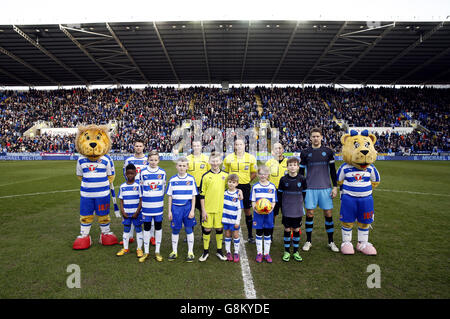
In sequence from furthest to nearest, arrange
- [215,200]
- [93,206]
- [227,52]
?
1. [227,52]
2. [93,206]
3. [215,200]

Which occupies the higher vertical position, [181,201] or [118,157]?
[118,157]

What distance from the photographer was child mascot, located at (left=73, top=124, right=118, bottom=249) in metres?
4.72

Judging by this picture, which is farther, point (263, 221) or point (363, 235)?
point (363, 235)

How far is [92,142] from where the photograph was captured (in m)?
4.70

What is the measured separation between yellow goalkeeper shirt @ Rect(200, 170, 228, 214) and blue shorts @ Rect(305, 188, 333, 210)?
164 centimetres

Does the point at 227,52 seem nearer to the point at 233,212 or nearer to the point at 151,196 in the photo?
the point at 151,196

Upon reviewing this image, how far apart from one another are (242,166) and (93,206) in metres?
2.99

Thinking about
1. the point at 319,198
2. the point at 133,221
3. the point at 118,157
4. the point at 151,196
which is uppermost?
the point at 118,157

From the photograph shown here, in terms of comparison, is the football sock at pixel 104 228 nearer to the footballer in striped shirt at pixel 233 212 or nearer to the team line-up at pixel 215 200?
the team line-up at pixel 215 200

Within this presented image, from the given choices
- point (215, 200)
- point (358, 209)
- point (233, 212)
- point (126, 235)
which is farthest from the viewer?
point (358, 209)

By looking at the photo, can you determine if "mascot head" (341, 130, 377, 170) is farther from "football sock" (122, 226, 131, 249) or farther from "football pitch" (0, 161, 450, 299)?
"football sock" (122, 226, 131, 249)

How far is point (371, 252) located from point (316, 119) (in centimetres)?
2606

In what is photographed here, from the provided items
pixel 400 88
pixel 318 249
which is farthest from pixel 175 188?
pixel 400 88

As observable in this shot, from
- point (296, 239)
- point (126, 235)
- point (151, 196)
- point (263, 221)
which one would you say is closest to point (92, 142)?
point (151, 196)
